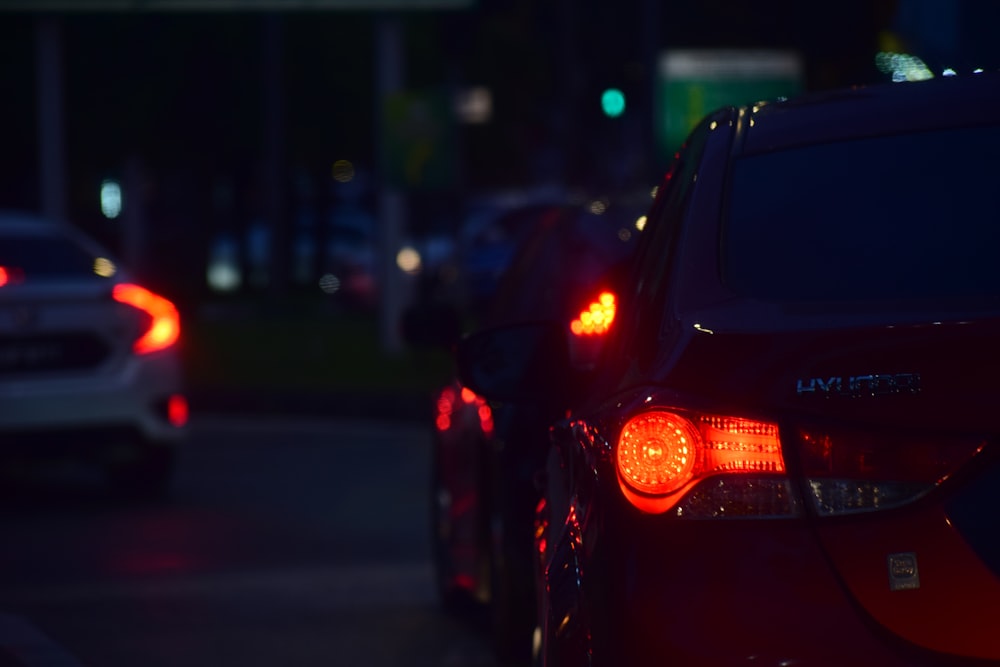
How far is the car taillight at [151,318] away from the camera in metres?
11.4

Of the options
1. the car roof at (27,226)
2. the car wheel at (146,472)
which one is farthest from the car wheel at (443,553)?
the car roof at (27,226)

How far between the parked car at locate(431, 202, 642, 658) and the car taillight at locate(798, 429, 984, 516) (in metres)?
2.17

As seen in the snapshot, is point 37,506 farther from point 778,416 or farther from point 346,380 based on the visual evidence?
point 778,416

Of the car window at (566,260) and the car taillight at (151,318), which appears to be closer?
the car window at (566,260)

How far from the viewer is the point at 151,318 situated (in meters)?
11.5

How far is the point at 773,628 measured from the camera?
3.01m

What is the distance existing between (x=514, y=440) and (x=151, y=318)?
18.4 feet

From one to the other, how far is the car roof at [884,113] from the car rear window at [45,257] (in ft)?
26.3

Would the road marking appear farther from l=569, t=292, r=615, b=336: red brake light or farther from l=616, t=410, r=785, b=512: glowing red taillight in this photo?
l=616, t=410, r=785, b=512: glowing red taillight

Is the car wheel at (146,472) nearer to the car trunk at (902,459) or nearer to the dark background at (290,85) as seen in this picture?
the dark background at (290,85)

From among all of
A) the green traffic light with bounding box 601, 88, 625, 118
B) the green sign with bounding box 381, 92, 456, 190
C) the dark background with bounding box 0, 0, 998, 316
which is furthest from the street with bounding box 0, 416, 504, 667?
the dark background with bounding box 0, 0, 998, 316

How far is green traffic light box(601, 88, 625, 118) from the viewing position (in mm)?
13656

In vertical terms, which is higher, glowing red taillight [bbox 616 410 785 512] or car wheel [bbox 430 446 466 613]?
glowing red taillight [bbox 616 410 785 512]

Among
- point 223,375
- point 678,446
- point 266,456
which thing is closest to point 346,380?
point 223,375
